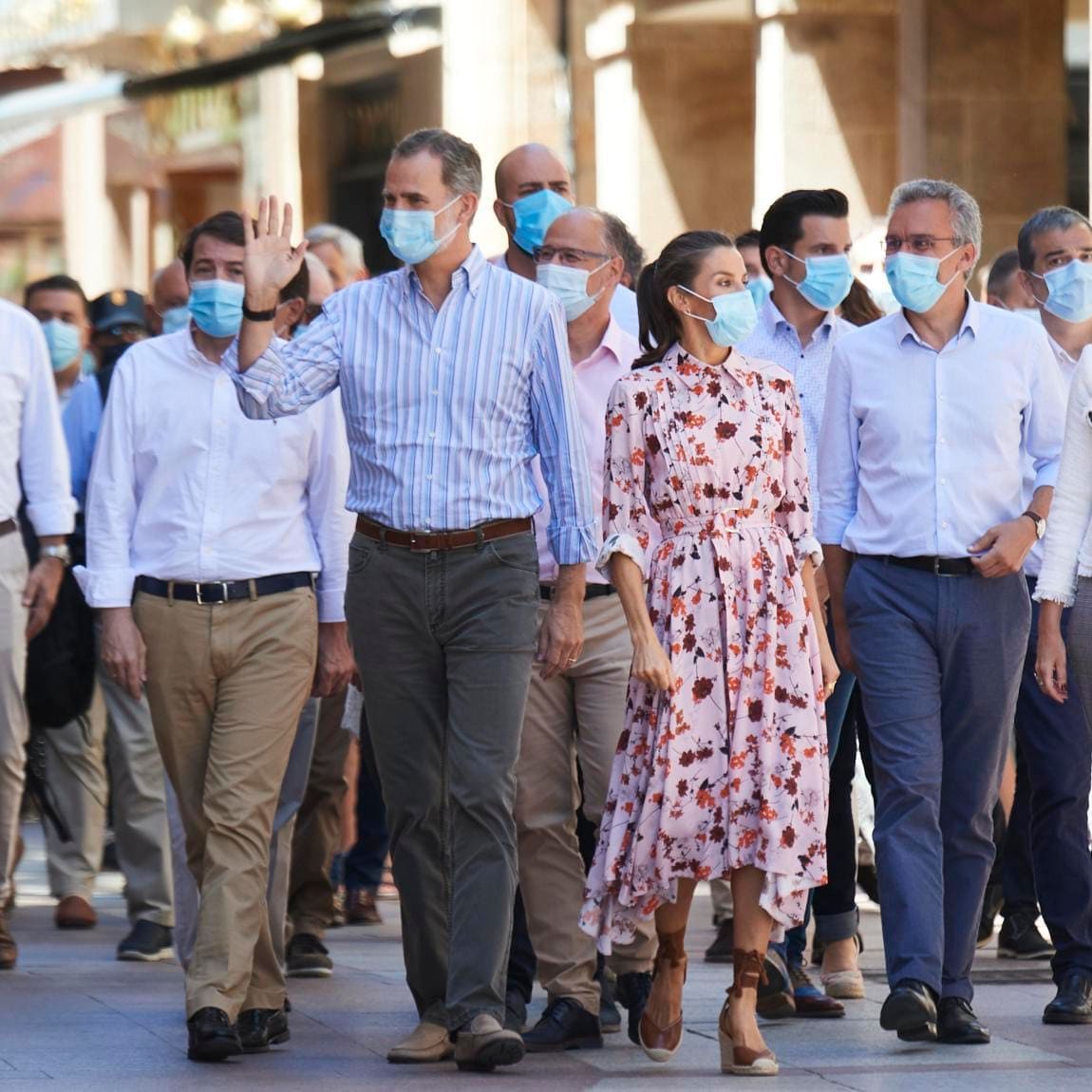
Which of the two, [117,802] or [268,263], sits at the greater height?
[268,263]

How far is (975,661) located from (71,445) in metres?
4.58

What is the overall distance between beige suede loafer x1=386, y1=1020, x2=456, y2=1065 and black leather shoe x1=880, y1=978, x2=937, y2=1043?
1.17 metres

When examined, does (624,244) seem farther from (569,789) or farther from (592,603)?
(569,789)

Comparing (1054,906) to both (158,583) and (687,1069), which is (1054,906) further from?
(158,583)

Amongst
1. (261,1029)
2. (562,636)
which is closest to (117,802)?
(261,1029)

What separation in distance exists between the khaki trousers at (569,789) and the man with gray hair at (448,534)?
0.41 m

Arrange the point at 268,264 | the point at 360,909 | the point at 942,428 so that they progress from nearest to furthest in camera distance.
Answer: the point at 268,264, the point at 942,428, the point at 360,909

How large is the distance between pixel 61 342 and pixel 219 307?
3.90m

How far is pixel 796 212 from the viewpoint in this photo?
8.56 meters

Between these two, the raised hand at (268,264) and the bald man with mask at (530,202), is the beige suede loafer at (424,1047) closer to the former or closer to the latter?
the raised hand at (268,264)

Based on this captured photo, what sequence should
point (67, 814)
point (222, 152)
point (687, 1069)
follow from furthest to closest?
point (222, 152)
point (67, 814)
point (687, 1069)

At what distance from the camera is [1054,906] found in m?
8.15

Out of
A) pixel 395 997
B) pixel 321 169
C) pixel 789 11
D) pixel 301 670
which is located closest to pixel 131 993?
pixel 395 997

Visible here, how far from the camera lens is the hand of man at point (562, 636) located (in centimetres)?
724
